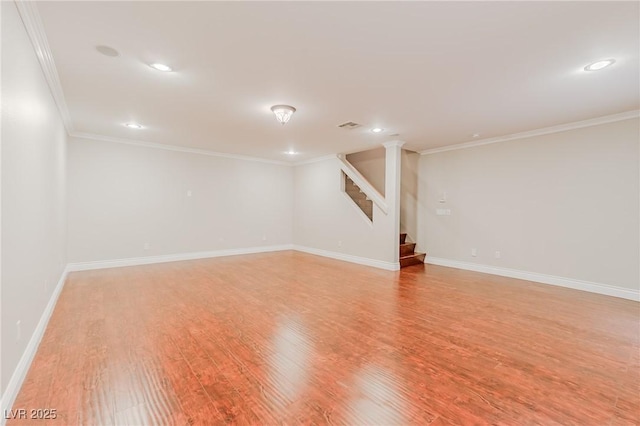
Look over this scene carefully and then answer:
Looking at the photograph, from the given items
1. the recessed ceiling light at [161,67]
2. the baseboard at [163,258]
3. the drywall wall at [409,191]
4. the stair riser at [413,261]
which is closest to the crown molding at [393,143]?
the drywall wall at [409,191]

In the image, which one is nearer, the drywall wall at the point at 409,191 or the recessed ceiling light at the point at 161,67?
the recessed ceiling light at the point at 161,67

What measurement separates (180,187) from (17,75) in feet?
14.8

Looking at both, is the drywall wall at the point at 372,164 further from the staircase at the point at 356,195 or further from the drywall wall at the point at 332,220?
the drywall wall at the point at 332,220

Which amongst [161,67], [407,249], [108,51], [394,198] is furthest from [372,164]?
[108,51]

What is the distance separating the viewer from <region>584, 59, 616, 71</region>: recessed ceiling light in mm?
2505

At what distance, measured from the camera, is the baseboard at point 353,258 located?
5.55 m

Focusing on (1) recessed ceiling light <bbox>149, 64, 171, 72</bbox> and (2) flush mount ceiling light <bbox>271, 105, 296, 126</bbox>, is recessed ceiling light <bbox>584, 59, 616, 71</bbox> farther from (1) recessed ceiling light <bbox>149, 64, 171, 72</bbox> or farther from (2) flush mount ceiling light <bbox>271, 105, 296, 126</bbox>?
(1) recessed ceiling light <bbox>149, 64, 171, 72</bbox>

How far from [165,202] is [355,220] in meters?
4.18

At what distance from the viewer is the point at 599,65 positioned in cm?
257

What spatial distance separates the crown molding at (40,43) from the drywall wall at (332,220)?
498 cm

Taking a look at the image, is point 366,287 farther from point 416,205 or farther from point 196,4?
point 196,4

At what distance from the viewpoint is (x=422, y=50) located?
2.34 metres


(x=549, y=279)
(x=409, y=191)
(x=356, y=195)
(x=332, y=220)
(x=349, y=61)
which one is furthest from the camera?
(x=356, y=195)

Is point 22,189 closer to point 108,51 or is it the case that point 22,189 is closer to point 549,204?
point 108,51
